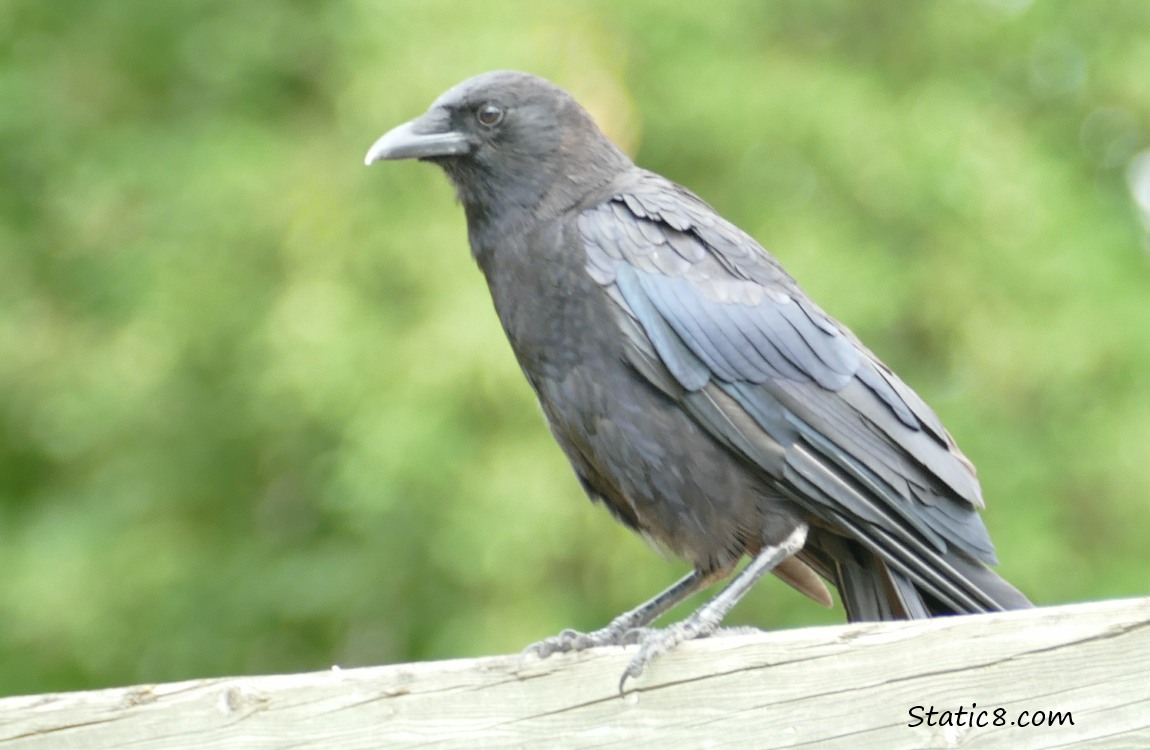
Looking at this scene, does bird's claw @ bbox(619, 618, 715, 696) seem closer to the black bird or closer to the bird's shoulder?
the black bird

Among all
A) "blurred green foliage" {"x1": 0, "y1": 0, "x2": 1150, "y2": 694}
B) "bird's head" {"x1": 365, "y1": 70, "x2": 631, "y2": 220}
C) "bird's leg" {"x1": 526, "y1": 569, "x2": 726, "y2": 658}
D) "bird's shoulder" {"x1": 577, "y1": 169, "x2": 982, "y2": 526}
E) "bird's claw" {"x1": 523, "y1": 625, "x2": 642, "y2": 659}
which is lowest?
"bird's claw" {"x1": 523, "y1": 625, "x2": 642, "y2": 659}

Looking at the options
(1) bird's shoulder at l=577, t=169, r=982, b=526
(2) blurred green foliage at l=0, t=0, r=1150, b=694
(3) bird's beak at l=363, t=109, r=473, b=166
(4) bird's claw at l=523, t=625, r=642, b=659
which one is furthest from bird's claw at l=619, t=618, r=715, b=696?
(2) blurred green foliage at l=0, t=0, r=1150, b=694

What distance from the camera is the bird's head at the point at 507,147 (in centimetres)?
405

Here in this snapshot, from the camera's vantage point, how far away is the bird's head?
4.05m

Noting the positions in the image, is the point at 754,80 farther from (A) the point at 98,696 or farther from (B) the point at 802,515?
(A) the point at 98,696

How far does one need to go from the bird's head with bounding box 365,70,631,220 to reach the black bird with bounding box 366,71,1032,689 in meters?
0.03

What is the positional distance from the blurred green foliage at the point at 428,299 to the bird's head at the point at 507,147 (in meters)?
2.11

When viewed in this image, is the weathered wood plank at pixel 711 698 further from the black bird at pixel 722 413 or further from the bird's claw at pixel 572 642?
the black bird at pixel 722 413

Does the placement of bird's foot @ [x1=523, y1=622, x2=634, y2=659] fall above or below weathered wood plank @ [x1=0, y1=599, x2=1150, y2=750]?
above

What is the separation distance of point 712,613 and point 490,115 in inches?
67.2

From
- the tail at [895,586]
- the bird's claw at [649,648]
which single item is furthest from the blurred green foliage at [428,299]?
the bird's claw at [649,648]

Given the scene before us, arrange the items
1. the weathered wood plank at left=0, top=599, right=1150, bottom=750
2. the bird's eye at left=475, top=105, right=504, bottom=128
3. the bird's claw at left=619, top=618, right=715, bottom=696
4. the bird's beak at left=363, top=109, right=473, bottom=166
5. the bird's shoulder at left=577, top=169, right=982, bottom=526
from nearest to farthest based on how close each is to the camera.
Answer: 1. the weathered wood plank at left=0, top=599, right=1150, bottom=750
2. the bird's claw at left=619, top=618, right=715, bottom=696
3. the bird's shoulder at left=577, top=169, right=982, bottom=526
4. the bird's beak at left=363, top=109, right=473, bottom=166
5. the bird's eye at left=475, top=105, right=504, bottom=128

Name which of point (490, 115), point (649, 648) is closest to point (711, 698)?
point (649, 648)

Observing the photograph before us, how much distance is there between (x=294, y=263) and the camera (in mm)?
7062
